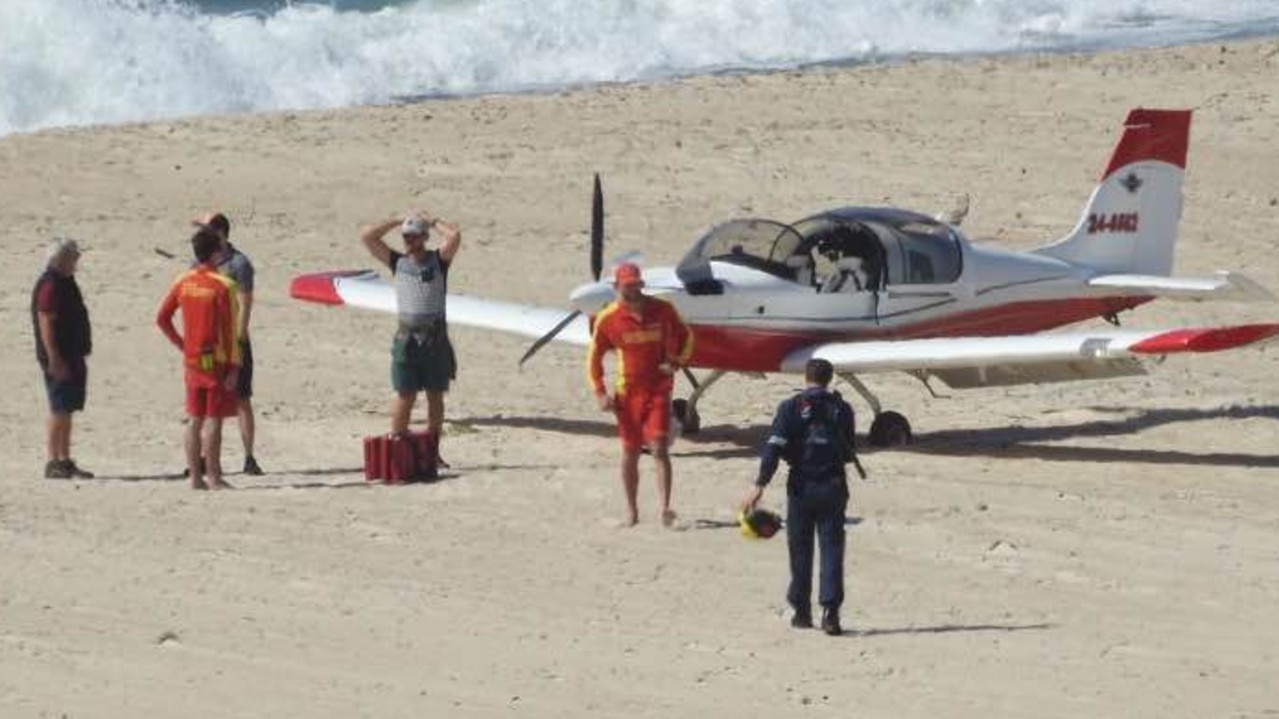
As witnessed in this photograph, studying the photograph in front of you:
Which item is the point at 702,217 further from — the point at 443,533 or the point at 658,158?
the point at 443,533

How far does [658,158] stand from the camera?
29.9 meters

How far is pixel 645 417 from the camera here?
54.2ft

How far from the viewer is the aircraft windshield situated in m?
19.7

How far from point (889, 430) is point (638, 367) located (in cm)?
365

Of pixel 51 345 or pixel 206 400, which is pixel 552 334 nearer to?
pixel 206 400

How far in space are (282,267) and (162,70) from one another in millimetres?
13359

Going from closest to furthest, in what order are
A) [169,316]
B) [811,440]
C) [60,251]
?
[811,440] < [169,316] < [60,251]

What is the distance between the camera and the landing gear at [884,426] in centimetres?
1977

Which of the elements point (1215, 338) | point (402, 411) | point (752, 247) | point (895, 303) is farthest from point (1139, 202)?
point (402, 411)

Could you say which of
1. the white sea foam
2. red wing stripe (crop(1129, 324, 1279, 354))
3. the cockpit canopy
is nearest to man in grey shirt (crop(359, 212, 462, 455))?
the cockpit canopy

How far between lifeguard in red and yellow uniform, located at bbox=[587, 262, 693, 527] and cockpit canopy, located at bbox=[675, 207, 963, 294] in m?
2.88

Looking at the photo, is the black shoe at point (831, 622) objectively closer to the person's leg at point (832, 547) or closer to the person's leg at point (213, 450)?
the person's leg at point (832, 547)

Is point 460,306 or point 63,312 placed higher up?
point 63,312

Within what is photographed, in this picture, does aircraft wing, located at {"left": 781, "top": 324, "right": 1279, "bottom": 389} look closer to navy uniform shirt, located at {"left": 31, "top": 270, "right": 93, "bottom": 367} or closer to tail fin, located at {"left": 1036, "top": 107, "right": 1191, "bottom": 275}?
tail fin, located at {"left": 1036, "top": 107, "right": 1191, "bottom": 275}
